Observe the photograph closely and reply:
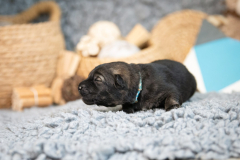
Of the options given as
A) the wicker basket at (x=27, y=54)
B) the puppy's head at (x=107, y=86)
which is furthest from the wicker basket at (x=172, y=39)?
the puppy's head at (x=107, y=86)

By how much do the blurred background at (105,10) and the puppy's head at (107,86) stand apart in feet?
8.70

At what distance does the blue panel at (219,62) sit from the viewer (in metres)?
2.68

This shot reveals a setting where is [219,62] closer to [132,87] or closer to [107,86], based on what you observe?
[132,87]

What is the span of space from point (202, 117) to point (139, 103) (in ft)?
1.50

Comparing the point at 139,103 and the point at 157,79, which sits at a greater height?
the point at 157,79

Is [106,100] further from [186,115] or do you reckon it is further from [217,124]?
[217,124]

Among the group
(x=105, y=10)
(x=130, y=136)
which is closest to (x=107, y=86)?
(x=130, y=136)

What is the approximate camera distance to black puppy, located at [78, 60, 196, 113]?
1.63 metres

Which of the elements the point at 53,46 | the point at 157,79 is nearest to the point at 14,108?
the point at 53,46

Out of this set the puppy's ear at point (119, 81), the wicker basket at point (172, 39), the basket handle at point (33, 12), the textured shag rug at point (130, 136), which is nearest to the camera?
the textured shag rug at point (130, 136)

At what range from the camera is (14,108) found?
2.96 m

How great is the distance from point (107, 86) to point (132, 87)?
18 cm

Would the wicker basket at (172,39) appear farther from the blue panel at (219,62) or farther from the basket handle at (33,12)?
the basket handle at (33,12)

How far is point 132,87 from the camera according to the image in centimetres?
167
